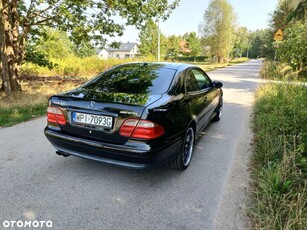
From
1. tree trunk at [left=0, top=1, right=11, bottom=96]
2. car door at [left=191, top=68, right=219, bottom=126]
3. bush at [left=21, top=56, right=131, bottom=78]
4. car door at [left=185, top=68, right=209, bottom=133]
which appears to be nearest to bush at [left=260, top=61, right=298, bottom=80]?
car door at [left=191, top=68, right=219, bottom=126]

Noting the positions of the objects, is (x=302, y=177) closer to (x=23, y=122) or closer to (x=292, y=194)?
(x=292, y=194)

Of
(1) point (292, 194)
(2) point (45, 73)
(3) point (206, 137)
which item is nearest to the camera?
(1) point (292, 194)

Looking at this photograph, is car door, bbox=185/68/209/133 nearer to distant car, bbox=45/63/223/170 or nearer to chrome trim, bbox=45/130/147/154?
distant car, bbox=45/63/223/170

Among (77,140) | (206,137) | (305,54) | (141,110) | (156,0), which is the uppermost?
(156,0)

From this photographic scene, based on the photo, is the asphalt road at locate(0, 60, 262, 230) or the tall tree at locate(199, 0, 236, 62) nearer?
the asphalt road at locate(0, 60, 262, 230)

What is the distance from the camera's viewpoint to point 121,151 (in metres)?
2.64

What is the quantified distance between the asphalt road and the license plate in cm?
85

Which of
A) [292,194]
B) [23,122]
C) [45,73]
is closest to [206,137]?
[292,194]

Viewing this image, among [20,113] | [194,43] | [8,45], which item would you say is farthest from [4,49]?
[194,43]

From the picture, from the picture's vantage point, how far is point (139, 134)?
2.58 meters

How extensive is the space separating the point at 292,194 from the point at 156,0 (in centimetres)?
871

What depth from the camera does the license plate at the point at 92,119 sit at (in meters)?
2.68

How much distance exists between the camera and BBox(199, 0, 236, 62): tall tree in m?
39.2

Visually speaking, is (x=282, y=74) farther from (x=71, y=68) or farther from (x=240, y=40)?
(x=240, y=40)
